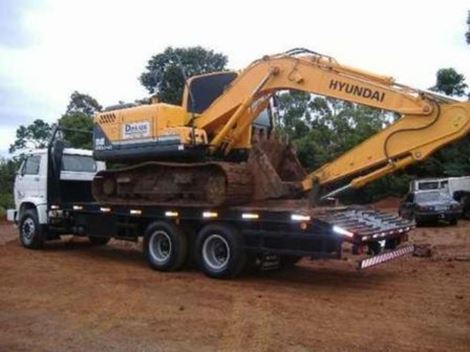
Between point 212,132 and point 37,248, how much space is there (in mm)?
6331

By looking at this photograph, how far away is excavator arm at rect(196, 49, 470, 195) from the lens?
10.9 m

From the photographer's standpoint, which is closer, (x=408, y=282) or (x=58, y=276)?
(x=408, y=282)

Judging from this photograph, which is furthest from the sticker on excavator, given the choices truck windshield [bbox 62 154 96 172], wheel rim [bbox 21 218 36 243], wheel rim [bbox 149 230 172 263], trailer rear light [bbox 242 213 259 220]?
wheel rim [bbox 21 218 36 243]

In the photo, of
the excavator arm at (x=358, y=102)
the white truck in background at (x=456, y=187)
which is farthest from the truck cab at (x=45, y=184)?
the white truck in background at (x=456, y=187)

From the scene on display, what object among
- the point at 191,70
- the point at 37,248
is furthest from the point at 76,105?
the point at 37,248

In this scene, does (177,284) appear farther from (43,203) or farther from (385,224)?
(43,203)

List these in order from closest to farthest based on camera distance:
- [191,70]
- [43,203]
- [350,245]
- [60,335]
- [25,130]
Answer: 1. [60,335]
2. [350,245]
3. [43,203]
4. [191,70]
5. [25,130]

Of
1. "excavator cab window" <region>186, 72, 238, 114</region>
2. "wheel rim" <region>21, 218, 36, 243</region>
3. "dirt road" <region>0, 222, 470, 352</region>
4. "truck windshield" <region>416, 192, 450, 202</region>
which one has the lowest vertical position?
"dirt road" <region>0, 222, 470, 352</region>

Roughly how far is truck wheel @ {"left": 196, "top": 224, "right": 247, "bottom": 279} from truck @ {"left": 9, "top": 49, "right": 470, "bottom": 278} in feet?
0.07

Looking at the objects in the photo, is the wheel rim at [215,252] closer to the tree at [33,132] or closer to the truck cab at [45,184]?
the truck cab at [45,184]

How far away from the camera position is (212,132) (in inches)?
533

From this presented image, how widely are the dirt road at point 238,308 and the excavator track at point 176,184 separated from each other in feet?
4.73

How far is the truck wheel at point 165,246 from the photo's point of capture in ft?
42.2

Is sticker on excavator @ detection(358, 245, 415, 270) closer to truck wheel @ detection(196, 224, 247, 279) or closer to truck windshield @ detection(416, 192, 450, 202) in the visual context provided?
truck wheel @ detection(196, 224, 247, 279)
